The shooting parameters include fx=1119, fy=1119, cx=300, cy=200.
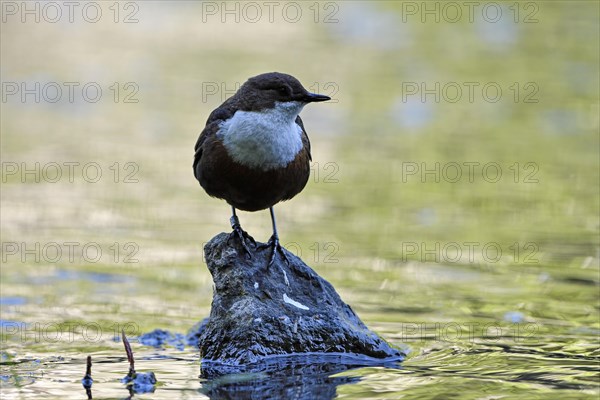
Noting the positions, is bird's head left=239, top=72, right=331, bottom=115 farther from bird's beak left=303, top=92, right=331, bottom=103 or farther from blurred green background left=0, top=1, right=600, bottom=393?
blurred green background left=0, top=1, right=600, bottom=393

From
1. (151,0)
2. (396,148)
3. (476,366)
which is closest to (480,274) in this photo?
(476,366)

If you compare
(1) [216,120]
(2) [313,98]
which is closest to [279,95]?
(2) [313,98]

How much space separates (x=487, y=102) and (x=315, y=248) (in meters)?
7.19

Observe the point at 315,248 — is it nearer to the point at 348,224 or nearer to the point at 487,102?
the point at 348,224

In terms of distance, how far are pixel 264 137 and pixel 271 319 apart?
108 centimetres

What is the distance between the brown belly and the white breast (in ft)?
0.14

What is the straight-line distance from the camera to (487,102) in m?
16.3

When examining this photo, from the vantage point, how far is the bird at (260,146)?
6.57 meters

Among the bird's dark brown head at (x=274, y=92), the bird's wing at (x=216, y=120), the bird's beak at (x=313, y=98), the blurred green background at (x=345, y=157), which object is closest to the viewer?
the bird's beak at (x=313, y=98)

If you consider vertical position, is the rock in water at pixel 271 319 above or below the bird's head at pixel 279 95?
below

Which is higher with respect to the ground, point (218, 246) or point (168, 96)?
point (168, 96)

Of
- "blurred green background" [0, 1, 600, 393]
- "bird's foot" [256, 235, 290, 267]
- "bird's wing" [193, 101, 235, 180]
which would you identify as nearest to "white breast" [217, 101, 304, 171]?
"bird's wing" [193, 101, 235, 180]

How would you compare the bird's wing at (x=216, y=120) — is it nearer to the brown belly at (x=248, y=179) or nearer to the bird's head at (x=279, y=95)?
the brown belly at (x=248, y=179)

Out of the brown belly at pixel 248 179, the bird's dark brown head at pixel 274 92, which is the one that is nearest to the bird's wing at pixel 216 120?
the brown belly at pixel 248 179
